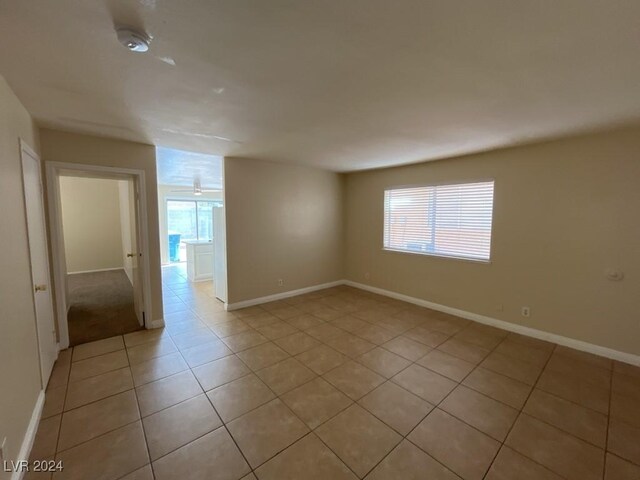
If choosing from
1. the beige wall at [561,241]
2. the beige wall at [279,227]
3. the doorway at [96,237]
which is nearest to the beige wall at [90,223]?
the doorway at [96,237]

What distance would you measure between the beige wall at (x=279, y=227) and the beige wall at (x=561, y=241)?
2201mm

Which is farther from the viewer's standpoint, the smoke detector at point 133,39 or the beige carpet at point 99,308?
the beige carpet at point 99,308

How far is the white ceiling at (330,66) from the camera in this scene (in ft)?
4.00

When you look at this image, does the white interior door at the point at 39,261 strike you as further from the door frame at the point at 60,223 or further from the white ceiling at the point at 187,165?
the white ceiling at the point at 187,165

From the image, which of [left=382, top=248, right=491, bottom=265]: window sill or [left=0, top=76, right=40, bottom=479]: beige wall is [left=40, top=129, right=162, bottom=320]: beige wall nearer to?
[left=0, top=76, right=40, bottom=479]: beige wall

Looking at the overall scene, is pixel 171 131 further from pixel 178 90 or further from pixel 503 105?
pixel 503 105

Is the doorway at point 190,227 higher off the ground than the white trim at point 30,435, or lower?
higher

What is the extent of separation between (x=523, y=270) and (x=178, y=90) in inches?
166

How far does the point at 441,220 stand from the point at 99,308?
583 cm

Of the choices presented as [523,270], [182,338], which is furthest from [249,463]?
[523,270]

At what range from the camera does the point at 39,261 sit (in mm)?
2557

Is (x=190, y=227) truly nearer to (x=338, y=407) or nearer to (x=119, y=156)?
(x=119, y=156)

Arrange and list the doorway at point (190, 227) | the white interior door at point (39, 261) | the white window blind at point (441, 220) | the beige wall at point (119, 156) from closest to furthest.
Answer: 1. the white interior door at point (39, 261)
2. the beige wall at point (119, 156)
3. the white window blind at point (441, 220)
4. the doorway at point (190, 227)

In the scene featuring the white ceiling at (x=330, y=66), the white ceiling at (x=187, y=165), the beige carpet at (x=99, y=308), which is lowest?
the beige carpet at (x=99, y=308)
